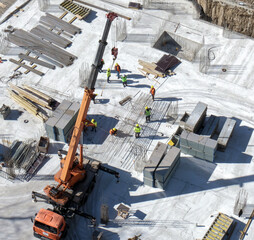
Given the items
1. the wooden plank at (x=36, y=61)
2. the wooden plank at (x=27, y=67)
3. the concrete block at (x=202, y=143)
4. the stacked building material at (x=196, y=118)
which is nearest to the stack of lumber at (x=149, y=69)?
the stacked building material at (x=196, y=118)

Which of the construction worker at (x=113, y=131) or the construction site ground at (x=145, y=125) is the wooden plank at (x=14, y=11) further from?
the construction worker at (x=113, y=131)

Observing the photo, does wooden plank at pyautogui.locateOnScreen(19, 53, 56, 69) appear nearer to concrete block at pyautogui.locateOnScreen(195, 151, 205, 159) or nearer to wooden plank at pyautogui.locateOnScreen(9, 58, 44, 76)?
wooden plank at pyautogui.locateOnScreen(9, 58, 44, 76)

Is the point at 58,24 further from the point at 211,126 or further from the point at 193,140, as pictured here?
the point at 193,140

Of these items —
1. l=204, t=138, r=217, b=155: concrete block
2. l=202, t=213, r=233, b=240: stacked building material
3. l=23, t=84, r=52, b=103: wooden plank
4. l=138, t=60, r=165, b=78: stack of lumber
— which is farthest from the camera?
l=138, t=60, r=165, b=78: stack of lumber

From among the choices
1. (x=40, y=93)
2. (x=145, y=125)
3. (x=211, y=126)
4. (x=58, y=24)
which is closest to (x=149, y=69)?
(x=145, y=125)

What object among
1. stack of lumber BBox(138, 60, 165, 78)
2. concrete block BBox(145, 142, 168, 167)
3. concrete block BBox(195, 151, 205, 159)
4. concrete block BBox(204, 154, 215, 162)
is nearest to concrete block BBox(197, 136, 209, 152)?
concrete block BBox(195, 151, 205, 159)

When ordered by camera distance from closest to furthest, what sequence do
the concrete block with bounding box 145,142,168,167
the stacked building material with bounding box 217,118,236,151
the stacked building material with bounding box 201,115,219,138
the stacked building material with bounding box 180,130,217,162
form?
1. the concrete block with bounding box 145,142,168,167
2. the stacked building material with bounding box 180,130,217,162
3. the stacked building material with bounding box 217,118,236,151
4. the stacked building material with bounding box 201,115,219,138

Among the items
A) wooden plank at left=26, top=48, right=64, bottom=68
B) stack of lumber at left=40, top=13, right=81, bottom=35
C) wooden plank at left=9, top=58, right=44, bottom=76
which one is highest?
stack of lumber at left=40, top=13, right=81, bottom=35
